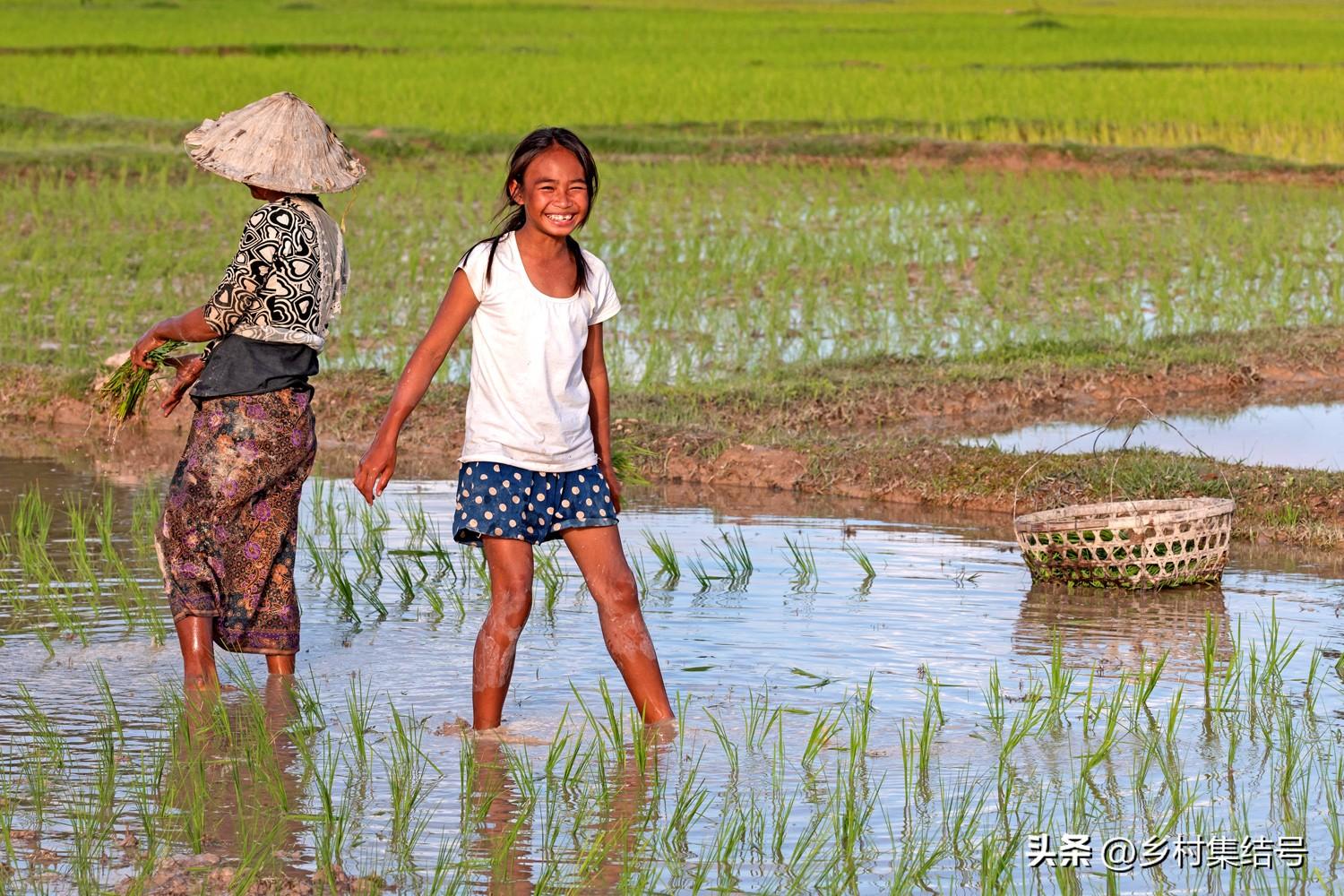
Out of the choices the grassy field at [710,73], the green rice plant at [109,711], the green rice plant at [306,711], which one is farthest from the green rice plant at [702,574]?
the grassy field at [710,73]

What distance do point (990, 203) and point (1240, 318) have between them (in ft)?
12.9

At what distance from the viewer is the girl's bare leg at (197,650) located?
3777mm

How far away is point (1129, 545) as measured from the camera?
480 cm

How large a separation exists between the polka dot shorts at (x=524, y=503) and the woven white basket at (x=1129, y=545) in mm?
1766

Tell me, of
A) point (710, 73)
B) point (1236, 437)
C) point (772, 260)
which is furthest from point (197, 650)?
point (710, 73)

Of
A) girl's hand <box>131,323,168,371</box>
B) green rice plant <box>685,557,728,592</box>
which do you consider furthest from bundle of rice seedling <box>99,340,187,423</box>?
green rice plant <box>685,557,728,592</box>

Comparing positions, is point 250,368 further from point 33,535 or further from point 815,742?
A: point 33,535

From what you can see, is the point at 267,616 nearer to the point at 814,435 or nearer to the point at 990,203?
the point at 814,435

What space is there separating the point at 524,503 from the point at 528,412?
0.56 feet

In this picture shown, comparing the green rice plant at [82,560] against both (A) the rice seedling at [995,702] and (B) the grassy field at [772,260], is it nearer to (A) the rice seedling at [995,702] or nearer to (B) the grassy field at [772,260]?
(A) the rice seedling at [995,702]

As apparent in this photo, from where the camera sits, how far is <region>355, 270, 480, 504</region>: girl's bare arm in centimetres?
338

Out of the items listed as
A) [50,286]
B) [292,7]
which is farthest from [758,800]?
[292,7]

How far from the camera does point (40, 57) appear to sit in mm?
23484

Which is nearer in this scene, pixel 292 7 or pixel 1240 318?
pixel 1240 318
